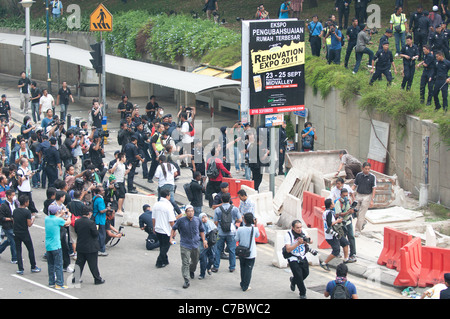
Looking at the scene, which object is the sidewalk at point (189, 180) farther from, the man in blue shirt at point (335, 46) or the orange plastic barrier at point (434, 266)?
the man in blue shirt at point (335, 46)

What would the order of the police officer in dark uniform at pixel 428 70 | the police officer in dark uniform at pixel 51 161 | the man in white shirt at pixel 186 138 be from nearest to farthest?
the police officer in dark uniform at pixel 51 161
the police officer in dark uniform at pixel 428 70
the man in white shirt at pixel 186 138

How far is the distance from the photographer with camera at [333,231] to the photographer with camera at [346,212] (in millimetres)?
141

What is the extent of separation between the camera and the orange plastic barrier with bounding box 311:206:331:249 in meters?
15.5

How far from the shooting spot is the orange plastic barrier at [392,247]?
14.2m

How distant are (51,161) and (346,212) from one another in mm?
8256

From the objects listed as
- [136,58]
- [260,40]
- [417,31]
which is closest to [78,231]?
[260,40]

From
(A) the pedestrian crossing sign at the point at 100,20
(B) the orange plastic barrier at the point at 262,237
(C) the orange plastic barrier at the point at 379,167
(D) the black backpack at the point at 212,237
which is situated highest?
(A) the pedestrian crossing sign at the point at 100,20

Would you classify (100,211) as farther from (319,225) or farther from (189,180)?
(189,180)

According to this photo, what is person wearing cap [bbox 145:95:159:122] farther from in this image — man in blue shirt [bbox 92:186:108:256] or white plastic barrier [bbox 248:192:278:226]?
man in blue shirt [bbox 92:186:108:256]

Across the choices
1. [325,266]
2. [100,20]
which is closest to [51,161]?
[100,20]

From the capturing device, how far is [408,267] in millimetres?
13102

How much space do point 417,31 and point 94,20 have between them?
1078 cm

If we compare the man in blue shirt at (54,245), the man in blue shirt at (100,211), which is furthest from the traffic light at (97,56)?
the man in blue shirt at (54,245)

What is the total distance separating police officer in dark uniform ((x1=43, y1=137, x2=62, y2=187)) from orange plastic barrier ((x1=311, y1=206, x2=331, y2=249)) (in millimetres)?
6817
